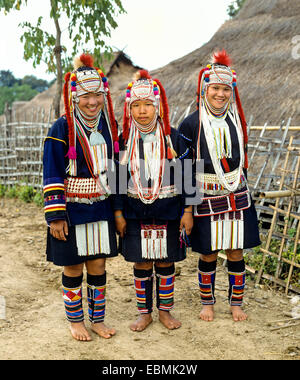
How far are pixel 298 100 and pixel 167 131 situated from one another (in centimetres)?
435

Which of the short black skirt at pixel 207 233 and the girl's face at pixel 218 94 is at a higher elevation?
the girl's face at pixel 218 94

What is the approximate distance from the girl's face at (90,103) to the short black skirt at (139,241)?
0.78 meters

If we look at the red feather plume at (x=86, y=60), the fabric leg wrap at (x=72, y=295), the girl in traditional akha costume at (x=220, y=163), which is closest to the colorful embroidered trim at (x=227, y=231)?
the girl in traditional akha costume at (x=220, y=163)

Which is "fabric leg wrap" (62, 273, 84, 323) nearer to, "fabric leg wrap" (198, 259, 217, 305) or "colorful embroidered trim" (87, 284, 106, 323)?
"colorful embroidered trim" (87, 284, 106, 323)

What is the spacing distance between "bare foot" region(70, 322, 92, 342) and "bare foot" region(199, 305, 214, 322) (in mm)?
891

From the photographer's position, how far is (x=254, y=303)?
361cm

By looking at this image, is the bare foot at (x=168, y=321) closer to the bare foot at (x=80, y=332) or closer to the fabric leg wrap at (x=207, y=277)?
the fabric leg wrap at (x=207, y=277)

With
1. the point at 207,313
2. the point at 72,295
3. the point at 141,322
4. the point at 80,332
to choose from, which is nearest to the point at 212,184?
the point at 207,313

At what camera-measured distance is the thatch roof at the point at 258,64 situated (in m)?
6.97

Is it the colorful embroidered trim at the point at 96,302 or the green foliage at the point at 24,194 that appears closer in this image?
the colorful embroidered trim at the point at 96,302

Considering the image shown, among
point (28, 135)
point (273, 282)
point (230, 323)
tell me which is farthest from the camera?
point (28, 135)

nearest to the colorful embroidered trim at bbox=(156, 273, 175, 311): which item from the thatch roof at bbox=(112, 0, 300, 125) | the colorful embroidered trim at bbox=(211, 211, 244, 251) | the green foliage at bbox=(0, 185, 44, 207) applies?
the colorful embroidered trim at bbox=(211, 211, 244, 251)
